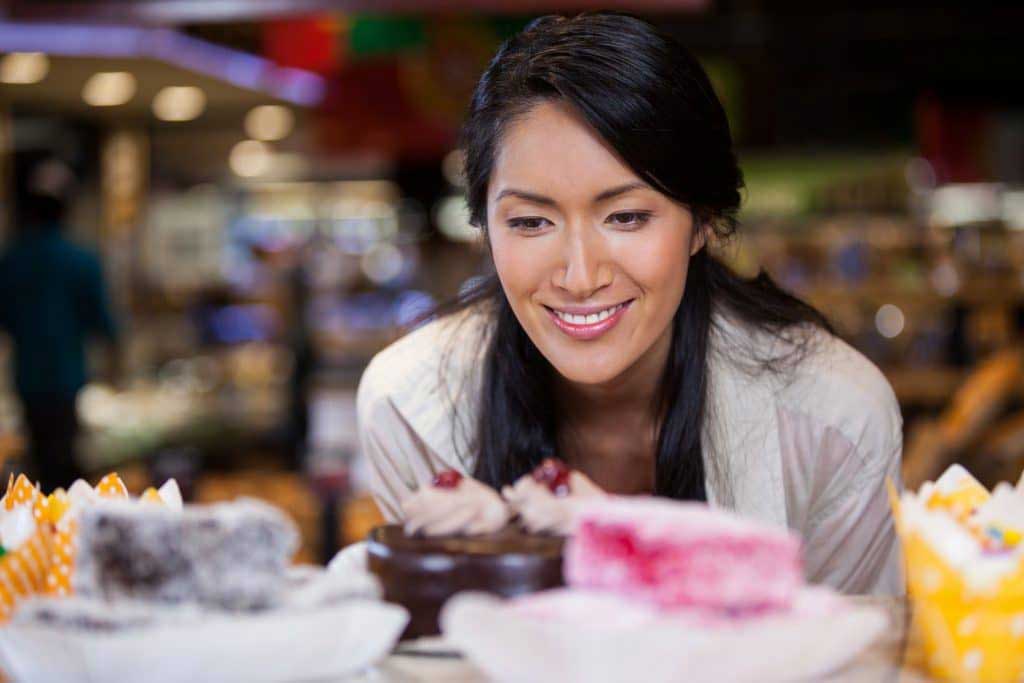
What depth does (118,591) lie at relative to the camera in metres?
1.13

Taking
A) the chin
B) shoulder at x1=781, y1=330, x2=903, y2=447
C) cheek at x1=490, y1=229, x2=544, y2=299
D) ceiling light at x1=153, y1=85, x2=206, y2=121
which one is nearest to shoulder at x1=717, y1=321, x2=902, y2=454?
shoulder at x1=781, y1=330, x2=903, y2=447

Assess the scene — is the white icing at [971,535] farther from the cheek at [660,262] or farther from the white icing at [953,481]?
the cheek at [660,262]

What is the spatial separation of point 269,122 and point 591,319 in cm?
841

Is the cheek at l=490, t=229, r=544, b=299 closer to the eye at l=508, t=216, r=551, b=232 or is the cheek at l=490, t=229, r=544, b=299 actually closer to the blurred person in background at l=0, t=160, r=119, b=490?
the eye at l=508, t=216, r=551, b=232

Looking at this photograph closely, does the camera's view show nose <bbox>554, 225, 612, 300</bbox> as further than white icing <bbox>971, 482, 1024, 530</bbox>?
Yes

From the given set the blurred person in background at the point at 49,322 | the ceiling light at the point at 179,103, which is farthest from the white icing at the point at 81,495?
the ceiling light at the point at 179,103

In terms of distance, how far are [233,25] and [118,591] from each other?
608cm

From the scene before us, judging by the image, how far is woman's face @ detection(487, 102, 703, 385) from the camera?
1.60 metres

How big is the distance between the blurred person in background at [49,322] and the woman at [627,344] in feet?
12.7

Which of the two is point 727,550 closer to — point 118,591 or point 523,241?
point 118,591

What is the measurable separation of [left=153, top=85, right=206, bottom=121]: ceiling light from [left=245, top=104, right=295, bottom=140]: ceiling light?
1.33 feet

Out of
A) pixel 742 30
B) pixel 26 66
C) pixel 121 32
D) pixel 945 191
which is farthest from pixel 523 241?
pixel 945 191

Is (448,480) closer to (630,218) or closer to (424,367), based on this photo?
(630,218)

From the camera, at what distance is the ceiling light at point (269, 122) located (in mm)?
8984
